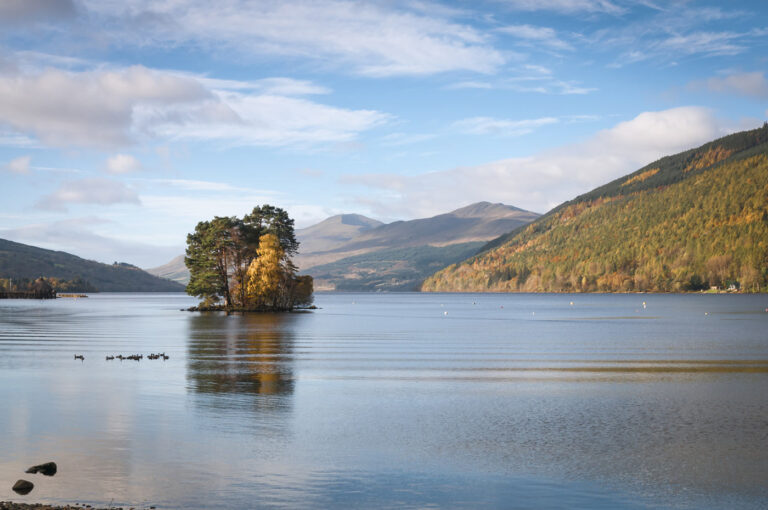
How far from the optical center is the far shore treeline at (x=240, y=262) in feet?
512

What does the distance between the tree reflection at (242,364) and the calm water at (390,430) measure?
0.32 m

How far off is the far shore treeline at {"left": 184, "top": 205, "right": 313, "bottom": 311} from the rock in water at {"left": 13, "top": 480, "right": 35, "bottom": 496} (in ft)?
413

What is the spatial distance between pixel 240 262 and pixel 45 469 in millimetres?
138244

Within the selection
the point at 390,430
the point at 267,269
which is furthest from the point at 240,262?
the point at 390,430

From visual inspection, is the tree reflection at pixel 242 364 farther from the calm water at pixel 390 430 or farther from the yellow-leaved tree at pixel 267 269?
the yellow-leaved tree at pixel 267 269

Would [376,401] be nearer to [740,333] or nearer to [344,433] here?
[344,433]

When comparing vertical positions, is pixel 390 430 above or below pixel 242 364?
below

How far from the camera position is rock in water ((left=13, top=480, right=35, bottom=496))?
2135cm

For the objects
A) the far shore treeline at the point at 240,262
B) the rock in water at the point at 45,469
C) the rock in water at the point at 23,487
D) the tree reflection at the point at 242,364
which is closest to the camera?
the rock in water at the point at 23,487

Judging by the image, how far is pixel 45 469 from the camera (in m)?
23.7

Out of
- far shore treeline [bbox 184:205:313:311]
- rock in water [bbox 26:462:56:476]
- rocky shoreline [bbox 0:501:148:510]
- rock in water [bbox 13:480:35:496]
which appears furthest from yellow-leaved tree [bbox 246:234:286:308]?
rocky shoreline [bbox 0:501:148:510]

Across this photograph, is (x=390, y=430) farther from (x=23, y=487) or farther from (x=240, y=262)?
(x=240, y=262)

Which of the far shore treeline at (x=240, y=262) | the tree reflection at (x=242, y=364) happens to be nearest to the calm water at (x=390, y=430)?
the tree reflection at (x=242, y=364)

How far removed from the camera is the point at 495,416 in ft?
112
